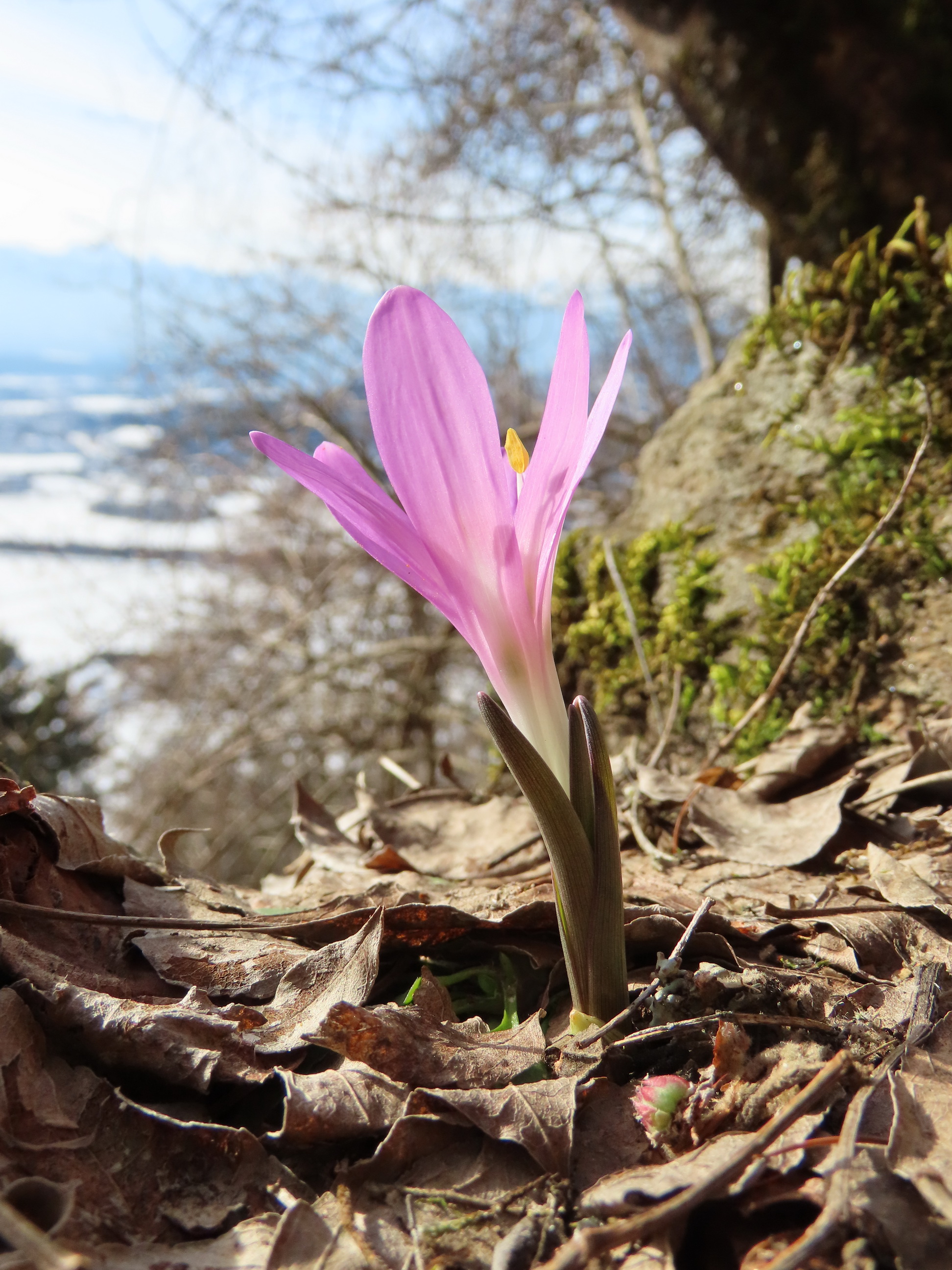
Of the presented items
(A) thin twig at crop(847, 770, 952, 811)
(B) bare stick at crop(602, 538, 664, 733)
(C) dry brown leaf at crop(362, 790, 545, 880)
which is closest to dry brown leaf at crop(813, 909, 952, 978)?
(A) thin twig at crop(847, 770, 952, 811)

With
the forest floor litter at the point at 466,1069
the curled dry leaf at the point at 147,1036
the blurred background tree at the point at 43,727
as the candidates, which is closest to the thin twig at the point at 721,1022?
the forest floor litter at the point at 466,1069

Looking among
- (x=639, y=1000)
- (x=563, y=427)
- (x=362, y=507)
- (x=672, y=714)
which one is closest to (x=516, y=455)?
(x=563, y=427)

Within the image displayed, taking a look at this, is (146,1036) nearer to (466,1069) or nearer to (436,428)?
(466,1069)

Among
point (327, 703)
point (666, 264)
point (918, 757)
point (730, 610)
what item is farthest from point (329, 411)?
point (918, 757)

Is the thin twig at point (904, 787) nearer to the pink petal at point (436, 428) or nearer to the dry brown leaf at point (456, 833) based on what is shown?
the dry brown leaf at point (456, 833)

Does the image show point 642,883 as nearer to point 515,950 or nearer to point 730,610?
point 515,950

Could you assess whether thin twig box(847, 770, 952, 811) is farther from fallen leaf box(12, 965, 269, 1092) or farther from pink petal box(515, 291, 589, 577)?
fallen leaf box(12, 965, 269, 1092)

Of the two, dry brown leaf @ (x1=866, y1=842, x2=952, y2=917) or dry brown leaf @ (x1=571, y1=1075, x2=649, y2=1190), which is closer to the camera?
dry brown leaf @ (x1=571, y1=1075, x2=649, y2=1190)
